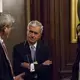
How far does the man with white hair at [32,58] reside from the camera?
445cm

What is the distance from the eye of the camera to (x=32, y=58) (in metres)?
4.52

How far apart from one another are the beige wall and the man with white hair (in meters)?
0.98

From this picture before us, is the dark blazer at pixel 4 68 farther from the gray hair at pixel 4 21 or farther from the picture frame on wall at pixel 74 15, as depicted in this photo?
the picture frame on wall at pixel 74 15

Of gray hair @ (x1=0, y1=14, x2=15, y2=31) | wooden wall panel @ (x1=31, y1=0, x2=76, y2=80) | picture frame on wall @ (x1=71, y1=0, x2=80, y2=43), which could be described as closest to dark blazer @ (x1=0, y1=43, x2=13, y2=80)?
gray hair @ (x1=0, y1=14, x2=15, y2=31)

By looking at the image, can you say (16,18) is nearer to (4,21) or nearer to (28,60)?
(28,60)

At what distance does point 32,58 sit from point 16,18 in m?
1.17

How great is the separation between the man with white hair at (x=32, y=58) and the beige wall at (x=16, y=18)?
983 millimetres

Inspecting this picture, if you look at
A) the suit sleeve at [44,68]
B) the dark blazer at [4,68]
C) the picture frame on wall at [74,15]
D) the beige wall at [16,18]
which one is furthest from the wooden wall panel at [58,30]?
the dark blazer at [4,68]

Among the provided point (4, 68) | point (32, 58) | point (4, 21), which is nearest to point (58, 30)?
point (32, 58)

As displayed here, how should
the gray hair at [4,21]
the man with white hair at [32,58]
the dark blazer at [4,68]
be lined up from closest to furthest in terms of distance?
the dark blazer at [4,68] < the gray hair at [4,21] < the man with white hair at [32,58]

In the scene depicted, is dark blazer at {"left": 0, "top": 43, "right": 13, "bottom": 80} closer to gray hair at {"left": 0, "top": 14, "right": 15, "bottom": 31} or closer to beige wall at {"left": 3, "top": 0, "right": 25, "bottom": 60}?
gray hair at {"left": 0, "top": 14, "right": 15, "bottom": 31}

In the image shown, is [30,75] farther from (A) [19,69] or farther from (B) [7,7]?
(B) [7,7]

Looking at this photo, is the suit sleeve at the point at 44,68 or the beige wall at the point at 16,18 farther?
the beige wall at the point at 16,18

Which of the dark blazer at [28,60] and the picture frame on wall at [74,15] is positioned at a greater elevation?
the picture frame on wall at [74,15]
